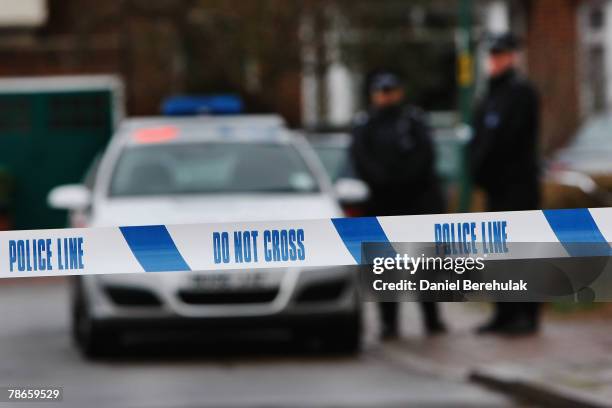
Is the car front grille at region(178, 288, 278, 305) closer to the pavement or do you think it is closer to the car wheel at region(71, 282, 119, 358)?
the car wheel at region(71, 282, 119, 358)

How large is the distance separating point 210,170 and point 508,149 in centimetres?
214

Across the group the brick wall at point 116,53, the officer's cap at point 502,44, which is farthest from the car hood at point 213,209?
the brick wall at point 116,53

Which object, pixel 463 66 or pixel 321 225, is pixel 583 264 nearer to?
pixel 321 225

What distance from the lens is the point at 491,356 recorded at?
9625 millimetres

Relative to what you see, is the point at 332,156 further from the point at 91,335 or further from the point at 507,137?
the point at 91,335

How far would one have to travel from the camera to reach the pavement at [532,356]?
7.91 m

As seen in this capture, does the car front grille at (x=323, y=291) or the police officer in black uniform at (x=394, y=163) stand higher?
the police officer in black uniform at (x=394, y=163)

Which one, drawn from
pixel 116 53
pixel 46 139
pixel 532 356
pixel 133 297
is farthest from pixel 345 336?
pixel 46 139

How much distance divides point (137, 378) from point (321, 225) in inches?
172

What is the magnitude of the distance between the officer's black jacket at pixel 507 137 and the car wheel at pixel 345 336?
4.61 feet

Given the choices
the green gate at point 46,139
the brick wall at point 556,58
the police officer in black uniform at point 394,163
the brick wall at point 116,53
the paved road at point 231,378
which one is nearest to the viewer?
the paved road at point 231,378

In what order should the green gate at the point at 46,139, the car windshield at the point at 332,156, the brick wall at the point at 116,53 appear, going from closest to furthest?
the car windshield at the point at 332,156
the brick wall at the point at 116,53
the green gate at the point at 46,139

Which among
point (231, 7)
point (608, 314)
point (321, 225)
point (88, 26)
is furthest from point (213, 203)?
point (88, 26)

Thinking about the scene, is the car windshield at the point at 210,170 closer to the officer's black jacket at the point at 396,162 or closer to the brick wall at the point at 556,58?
the officer's black jacket at the point at 396,162
